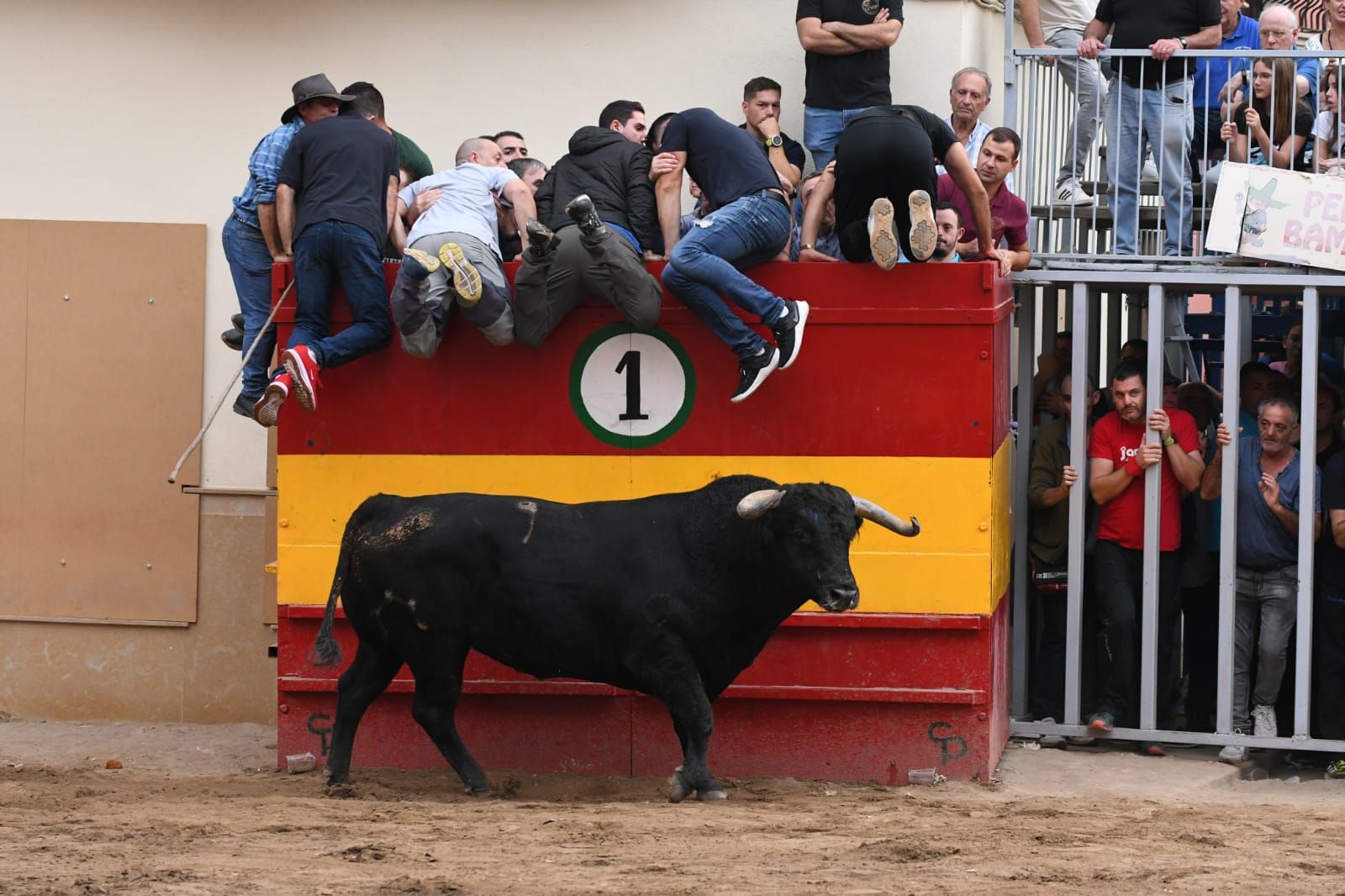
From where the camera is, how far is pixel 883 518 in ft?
29.5

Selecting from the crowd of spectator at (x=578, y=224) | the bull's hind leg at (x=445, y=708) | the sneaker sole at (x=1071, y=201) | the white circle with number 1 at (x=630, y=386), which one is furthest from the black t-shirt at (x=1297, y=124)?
the bull's hind leg at (x=445, y=708)

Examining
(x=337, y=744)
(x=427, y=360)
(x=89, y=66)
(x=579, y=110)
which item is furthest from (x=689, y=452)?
(x=89, y=66)

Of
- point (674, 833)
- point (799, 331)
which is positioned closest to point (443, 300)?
point (799, 331)

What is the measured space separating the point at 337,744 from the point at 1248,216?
5.44 metres

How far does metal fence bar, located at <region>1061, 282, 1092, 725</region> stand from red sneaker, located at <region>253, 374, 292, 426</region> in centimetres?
416

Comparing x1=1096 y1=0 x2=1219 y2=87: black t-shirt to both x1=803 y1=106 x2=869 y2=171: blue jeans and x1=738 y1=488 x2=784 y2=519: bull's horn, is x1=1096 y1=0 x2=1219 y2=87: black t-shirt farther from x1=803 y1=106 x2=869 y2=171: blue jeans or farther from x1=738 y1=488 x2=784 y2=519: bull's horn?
x1=738 y1=488 x2=784 y2=519: bull's horn

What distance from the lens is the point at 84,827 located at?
796 centimetres

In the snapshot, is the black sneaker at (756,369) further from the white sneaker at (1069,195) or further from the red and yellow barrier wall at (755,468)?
the white sneaker at (1069,195)

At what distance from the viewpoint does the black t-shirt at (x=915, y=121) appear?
367 inches

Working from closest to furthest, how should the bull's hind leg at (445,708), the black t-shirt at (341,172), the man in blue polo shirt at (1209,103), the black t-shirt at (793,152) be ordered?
the bull's hind leg at (445,708) < the black t-shirt at (341,172) < the man in blue polo shirt at (1209,103) < the black t-shirt at (793,152)

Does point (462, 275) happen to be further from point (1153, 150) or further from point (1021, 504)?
point (1153, 150)

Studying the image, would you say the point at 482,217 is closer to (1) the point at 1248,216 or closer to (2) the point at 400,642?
(2) the point at 400,642

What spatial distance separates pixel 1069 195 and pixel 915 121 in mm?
1892

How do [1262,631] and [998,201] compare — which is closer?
[998,201]
